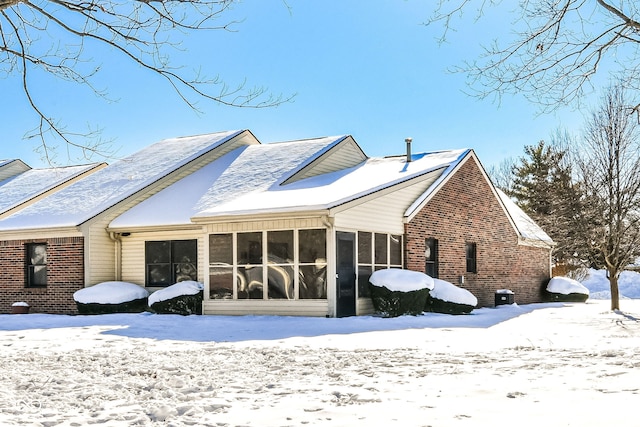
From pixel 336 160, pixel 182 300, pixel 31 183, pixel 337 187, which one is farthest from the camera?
pixel 31 183

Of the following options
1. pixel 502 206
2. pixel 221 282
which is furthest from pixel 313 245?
pixel 502 206

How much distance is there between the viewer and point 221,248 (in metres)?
19.0

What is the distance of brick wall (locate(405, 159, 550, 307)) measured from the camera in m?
21.8

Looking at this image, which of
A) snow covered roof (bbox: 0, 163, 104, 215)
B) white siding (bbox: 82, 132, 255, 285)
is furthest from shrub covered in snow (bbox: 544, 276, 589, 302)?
snow covered roof (bbox: 0, 163, 104, 215)

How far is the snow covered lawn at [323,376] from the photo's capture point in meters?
6.21

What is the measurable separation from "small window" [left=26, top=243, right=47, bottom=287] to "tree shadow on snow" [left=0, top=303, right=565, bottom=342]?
3774 mm

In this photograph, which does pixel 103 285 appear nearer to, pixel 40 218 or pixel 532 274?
pixel 40 218

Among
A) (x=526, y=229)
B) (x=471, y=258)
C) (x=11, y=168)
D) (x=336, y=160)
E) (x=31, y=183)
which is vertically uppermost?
(x=11, y=168)

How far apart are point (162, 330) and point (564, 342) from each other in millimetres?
8021

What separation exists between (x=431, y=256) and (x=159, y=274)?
834cm

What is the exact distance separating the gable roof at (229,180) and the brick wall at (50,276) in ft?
4.97

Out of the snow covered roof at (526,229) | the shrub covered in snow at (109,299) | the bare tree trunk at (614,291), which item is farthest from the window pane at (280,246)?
the snow covered roof at (526,229)

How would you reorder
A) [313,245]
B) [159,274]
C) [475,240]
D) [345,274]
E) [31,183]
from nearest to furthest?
[313,245] < [345,274] < [159,274] < [475,240] < [31,183]

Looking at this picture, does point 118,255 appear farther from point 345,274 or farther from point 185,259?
point 345,274
